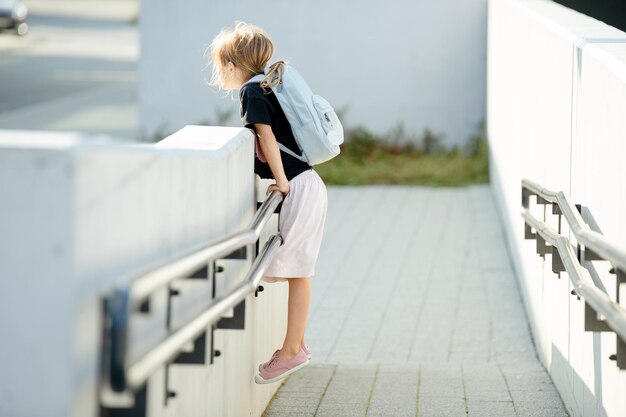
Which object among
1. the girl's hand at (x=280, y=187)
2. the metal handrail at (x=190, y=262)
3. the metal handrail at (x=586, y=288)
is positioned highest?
the metal handrail at (x=190, y=262)

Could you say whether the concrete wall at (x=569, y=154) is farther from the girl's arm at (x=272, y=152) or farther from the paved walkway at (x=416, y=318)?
the girl's arm at (x=272, y=152)

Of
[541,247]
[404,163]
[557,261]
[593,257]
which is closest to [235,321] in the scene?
[593,257]

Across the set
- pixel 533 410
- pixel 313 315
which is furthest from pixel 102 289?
pixel 313 315

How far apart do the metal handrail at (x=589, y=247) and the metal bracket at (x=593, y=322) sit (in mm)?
70

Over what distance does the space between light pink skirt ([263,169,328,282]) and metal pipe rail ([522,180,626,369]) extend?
100cm

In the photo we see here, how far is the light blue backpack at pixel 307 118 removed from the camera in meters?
4.91

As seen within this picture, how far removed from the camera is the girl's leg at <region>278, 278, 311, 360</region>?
5.21m

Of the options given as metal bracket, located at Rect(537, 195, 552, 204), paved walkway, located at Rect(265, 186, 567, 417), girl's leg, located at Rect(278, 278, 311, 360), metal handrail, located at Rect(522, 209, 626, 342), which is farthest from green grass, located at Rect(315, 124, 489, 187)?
girl's leg, located at Rect(278, 278, 311, 360)

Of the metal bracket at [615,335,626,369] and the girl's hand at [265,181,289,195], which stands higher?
the girl's hand at [265,181,289,195]

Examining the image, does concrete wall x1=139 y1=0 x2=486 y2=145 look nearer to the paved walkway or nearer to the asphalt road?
the paved walkway

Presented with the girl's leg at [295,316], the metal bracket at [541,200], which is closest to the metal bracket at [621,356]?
the girl's leg at [295,316]

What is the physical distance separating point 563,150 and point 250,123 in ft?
5.71

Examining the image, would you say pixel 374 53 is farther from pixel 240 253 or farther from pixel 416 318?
pixel 240 253

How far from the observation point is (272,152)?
488 cm
